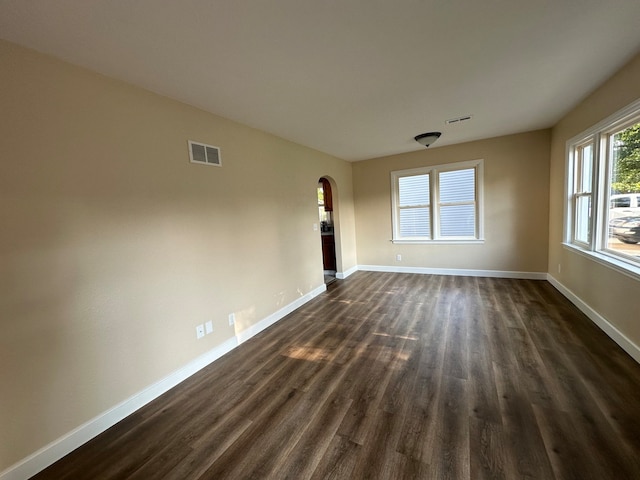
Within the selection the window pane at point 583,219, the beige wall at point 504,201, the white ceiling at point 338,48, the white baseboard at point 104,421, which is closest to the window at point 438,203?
the beige wall at point 504,201

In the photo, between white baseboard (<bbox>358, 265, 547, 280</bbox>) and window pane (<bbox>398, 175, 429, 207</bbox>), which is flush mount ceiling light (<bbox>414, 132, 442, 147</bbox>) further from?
white baseboard (<bbox>358, 265, 547, 280</bbox>)

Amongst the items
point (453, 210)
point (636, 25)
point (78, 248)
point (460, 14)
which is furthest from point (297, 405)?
point (453, 210)

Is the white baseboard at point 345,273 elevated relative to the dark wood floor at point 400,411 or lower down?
elevated

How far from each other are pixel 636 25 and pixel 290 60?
227 centimetres

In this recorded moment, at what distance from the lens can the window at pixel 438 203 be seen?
4.96 meters

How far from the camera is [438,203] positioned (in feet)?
17.3

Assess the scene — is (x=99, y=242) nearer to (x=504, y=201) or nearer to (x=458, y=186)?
(x=458, y=186)

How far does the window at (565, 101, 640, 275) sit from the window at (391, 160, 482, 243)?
155 centimetres

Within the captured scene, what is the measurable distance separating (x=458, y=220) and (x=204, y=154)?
14.9 feet

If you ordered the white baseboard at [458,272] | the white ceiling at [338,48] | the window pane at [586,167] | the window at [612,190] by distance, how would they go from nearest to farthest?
the white ceiling at [338,48]
the window at [612,190]
the window pane at [586,167]
the white baseboard at [458,272]

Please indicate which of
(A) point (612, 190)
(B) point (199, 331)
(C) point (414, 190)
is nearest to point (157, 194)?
(B) point (199, 331)

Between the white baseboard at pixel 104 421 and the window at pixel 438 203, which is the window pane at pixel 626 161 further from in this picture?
the white baseboard at pixel 104 421

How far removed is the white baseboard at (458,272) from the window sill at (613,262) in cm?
144

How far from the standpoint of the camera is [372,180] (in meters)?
5.80
